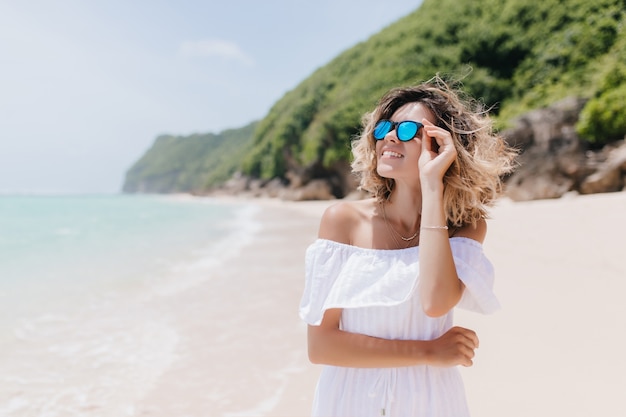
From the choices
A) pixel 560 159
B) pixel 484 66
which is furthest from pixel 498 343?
pixel 484 66

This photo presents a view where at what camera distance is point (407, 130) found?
5.13ft

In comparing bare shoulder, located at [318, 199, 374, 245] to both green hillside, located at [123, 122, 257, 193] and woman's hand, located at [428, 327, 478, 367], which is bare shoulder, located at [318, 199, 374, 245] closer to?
woman's hand, located at [428, 327, 478, 367]

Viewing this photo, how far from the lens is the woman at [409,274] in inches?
55.6

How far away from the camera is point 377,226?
162 cm

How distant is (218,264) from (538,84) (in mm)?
26385

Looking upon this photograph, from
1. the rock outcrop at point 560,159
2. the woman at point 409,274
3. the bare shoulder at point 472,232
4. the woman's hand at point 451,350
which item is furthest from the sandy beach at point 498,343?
the rock outcrop at point 560,159

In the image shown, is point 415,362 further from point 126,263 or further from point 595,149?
point 595,149

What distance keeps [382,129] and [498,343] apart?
127 inches

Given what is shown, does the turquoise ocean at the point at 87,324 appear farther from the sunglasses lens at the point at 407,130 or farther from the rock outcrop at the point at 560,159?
the rock outcrop at the point at 560,159

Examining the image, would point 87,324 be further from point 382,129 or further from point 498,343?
point 382,129

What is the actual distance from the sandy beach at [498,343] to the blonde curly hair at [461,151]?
0.52 ft

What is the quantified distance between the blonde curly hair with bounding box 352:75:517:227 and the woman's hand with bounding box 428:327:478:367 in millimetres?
432

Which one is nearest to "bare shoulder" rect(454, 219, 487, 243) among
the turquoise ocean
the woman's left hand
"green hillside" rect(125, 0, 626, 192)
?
the woman's left hand

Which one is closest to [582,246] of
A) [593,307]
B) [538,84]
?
[593,307]
